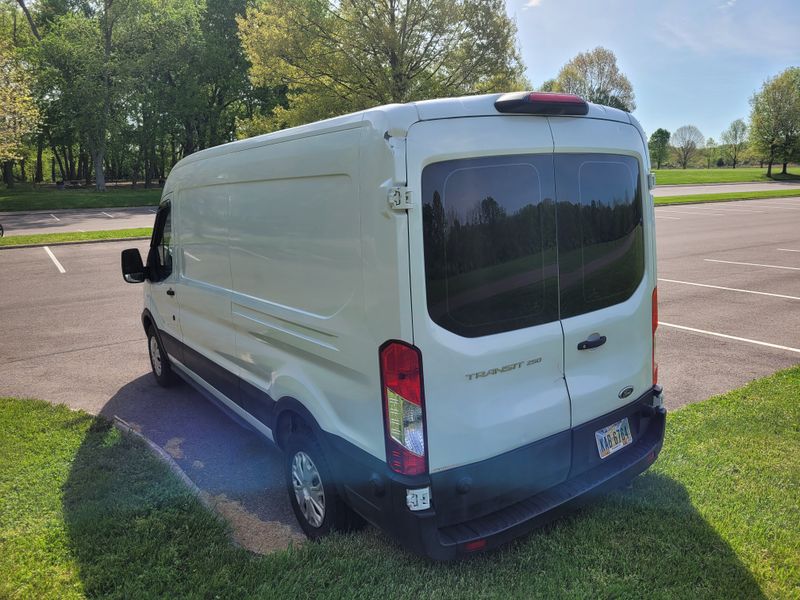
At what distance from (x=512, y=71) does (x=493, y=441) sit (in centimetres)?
1985

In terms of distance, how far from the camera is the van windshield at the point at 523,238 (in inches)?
104

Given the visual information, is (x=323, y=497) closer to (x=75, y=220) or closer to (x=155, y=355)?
(x=155, y=355)

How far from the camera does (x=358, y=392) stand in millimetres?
2883

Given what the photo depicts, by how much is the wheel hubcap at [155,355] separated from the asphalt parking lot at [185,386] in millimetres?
170

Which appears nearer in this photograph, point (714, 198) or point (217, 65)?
point (714, 198)

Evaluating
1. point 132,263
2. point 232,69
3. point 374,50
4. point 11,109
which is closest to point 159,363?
point 132,263

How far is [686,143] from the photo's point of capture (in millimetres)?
106688

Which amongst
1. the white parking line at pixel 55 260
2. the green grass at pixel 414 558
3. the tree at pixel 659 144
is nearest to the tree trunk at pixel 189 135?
the white parking line at pixel 55 260

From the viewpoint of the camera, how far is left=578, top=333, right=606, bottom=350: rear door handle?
313cm

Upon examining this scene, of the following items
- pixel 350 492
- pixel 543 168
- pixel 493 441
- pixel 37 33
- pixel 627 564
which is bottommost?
pixel 627 564

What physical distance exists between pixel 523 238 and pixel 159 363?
4.69 m

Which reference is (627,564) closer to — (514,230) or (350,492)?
(350,492)

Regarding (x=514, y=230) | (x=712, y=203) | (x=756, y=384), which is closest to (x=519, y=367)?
(x=514, y=230)

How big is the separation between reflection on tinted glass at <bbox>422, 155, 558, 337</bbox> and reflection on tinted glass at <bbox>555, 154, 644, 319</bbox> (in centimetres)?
11
